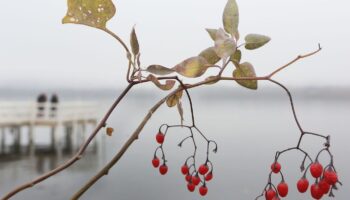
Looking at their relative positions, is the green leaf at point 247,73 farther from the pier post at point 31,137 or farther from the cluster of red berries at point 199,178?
the pier post at point 31,137

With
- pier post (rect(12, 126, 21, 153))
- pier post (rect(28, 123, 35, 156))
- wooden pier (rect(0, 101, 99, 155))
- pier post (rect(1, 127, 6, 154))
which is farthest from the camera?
pier post (rect(12, 126, 21, 153))

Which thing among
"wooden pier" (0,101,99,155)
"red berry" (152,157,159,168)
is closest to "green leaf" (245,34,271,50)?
"red berry" (152,157,159,168)

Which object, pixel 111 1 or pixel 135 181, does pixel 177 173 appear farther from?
pixel 111 1

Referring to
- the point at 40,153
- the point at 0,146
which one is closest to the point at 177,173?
the point at 40,153

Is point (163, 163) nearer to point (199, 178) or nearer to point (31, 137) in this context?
point (199, 178)

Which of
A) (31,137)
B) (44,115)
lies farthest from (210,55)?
(31,137)

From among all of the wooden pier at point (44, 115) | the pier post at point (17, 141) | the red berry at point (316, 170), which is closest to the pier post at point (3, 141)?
the wooden pier at point (44, 115)

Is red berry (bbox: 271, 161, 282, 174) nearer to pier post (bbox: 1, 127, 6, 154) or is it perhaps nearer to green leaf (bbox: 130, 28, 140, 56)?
green leaf (bbox: 130, 28, 140, 56)
